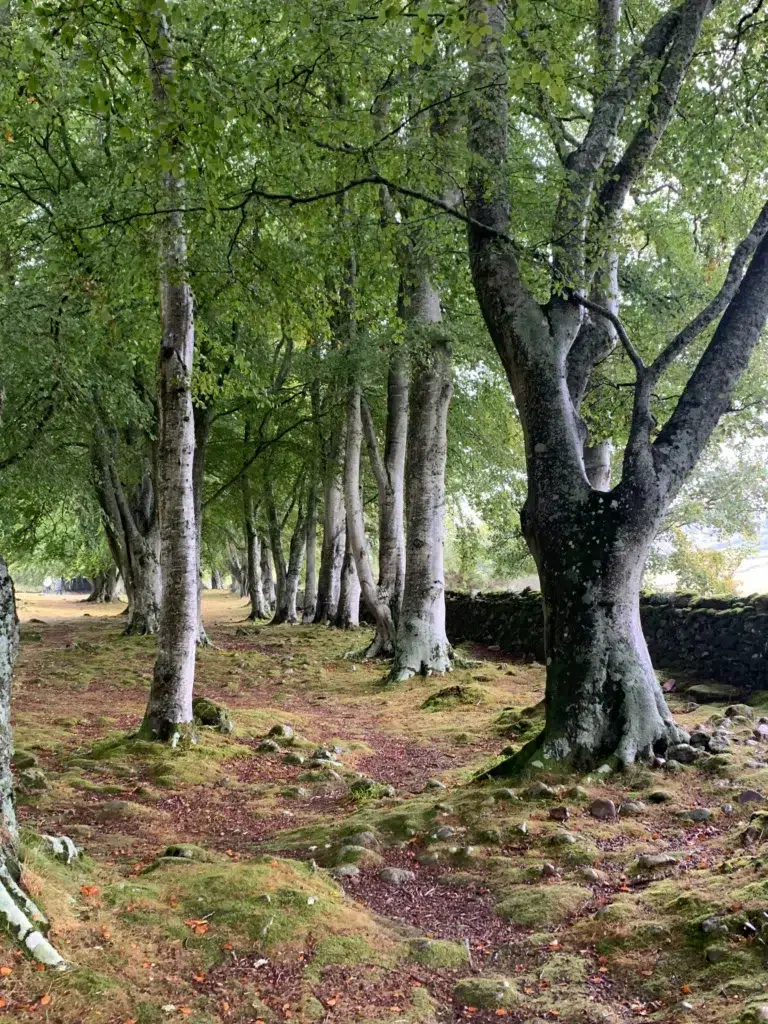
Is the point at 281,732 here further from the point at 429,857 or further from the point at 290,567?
the point at 290,567

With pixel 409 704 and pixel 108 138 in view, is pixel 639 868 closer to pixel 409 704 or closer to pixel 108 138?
pixel 409 704

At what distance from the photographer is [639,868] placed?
435 centimetres

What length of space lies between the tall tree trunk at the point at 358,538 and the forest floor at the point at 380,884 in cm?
586

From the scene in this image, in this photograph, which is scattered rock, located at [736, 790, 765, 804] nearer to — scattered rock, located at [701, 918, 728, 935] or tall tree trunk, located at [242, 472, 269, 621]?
scattered rock, located at [701, 918, 728, 935]

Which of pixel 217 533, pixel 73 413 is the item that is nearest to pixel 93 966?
pixel 73 413

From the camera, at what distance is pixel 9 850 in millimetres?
2922

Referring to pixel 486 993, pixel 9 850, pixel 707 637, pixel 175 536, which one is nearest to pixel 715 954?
pixel 486 993

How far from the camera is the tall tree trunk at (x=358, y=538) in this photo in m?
14.5

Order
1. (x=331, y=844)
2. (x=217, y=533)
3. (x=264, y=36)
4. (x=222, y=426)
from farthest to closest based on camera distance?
(x=217, y=533)
(x=222, y=426)
(x=264, y=36)
(x=331, y=844)

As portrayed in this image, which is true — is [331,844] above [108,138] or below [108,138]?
below

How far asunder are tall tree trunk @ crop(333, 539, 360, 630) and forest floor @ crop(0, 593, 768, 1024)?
44.2 ft

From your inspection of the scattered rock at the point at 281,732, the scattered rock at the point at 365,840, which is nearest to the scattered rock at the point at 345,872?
the scattered rock at the point at 365,840

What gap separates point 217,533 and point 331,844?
93.4 feet

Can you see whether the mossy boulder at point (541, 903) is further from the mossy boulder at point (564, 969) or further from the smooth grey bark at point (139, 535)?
the smooth grey bark at point (139, 535)
